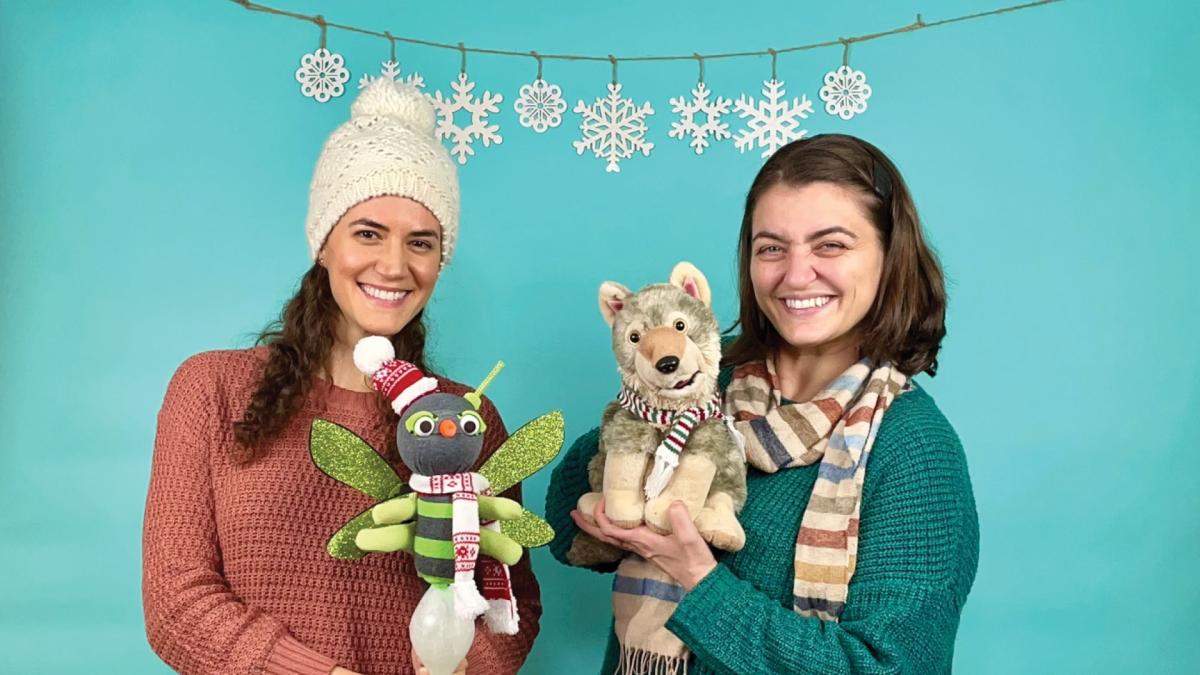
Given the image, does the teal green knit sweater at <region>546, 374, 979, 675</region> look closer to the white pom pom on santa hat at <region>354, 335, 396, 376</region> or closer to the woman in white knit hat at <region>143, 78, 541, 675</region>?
the woman in white knit hat at <region>143, 78, 541, 675</region>

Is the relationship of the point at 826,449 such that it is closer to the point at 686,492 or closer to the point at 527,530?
the point at 686,492

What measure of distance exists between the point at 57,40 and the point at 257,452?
4.00 ft

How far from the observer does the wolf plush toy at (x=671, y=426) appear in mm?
1473

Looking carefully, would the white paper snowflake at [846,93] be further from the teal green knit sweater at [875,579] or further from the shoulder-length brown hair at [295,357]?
the shoulder-length brown hair at [295,357]

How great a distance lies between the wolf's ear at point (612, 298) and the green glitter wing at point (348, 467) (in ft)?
1.30

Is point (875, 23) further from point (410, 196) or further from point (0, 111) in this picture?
point (0, 111)

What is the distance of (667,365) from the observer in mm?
1445

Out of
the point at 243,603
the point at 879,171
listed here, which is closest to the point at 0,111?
the point at 243,603

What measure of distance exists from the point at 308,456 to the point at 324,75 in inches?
43.3

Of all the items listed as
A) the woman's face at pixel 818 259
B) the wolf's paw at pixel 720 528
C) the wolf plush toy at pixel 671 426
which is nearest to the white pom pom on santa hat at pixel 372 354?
the wolf plush toy at pixel 671 426

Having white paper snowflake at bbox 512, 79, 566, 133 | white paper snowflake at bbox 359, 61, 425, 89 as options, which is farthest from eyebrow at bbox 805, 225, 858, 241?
white paper snowflake at bbox 359, 61, 425, 89

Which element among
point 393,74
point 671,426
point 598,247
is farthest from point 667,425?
point 393,74

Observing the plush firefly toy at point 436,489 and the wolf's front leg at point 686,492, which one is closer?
the plush firefly toy at point 436,489

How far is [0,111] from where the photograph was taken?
2.22 meters
